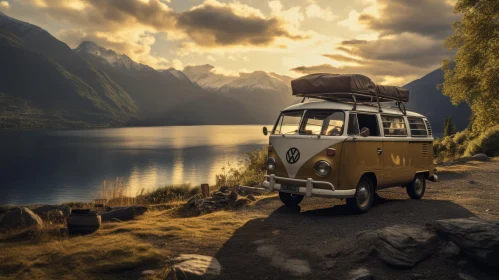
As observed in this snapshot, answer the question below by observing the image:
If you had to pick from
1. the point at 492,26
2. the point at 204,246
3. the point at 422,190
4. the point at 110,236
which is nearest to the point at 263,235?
the point at 204,246

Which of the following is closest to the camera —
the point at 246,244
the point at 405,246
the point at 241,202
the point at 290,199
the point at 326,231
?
the point at 405,246

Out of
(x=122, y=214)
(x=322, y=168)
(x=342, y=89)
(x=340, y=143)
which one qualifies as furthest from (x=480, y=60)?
(x=122, y=214)

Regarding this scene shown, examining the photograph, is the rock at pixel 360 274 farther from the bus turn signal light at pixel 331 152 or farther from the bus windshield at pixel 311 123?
the bus windshield at pixel 311 123

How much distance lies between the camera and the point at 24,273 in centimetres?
689

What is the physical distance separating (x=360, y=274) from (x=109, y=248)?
15.8ft

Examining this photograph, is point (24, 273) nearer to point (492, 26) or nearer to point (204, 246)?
point (204, 246)

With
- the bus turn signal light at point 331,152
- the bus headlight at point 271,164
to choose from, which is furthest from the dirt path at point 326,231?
the bus turn signal light at point 331,152

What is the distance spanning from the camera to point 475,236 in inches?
283

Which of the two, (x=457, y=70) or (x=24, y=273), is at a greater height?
(x=457, y=70)

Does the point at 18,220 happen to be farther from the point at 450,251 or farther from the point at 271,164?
the point at 450,251

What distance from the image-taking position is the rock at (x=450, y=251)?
23.7 ft

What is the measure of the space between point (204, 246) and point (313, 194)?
327cm

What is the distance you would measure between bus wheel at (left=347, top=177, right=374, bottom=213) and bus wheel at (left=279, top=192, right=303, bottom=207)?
204 cm

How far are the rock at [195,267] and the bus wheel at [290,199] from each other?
5234 mm
